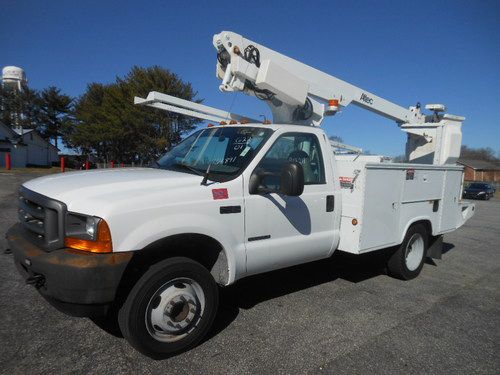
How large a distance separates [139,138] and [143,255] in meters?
40.1

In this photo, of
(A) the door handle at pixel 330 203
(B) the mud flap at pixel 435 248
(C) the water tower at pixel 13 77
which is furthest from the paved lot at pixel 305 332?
(C) the water tower at pixel 13 77

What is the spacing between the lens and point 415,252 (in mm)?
5688

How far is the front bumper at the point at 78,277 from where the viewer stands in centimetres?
269

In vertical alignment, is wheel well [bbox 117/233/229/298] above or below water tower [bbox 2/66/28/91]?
below

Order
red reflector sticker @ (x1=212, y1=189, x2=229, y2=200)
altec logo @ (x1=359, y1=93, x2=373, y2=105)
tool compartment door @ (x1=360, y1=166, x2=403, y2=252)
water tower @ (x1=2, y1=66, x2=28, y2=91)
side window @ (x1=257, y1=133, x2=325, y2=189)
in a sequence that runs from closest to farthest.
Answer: red reflector sticker @ (x1=212, y1=189, x2=229, y2=200) → side window @ (x1=257, y1=133, x2=325, y2=189) → tool compartment door @ (x1=360, y1=166, x2=403, y2=252) → altec logo @ (x1=359, y1=93, x2=373, y2=105) → water tower @ (x1=2, y1=66, x2=28, y2=91)

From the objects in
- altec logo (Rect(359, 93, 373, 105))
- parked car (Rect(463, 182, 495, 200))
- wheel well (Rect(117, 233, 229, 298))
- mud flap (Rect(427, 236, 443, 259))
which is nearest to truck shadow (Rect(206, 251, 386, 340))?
wheel well (Rect(117, 233, 229, 298))

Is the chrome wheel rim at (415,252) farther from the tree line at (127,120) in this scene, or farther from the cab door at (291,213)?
the tree line at (127,120)

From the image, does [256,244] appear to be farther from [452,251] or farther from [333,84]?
[452,251]

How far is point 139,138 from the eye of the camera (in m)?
41.2

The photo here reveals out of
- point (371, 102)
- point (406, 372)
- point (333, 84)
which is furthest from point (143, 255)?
point (371, 102)

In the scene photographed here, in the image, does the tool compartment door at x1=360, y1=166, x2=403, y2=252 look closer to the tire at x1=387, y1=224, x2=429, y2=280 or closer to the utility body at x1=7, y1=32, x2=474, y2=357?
the utility body at x1=7, y1=32, x2=474, y2=357

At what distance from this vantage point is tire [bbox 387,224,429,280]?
5375 millimetres

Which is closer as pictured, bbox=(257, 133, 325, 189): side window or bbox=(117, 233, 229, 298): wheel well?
bbox=(117, 233, 229, 298): wheel well

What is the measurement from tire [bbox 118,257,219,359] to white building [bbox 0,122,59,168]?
46.8 metres
